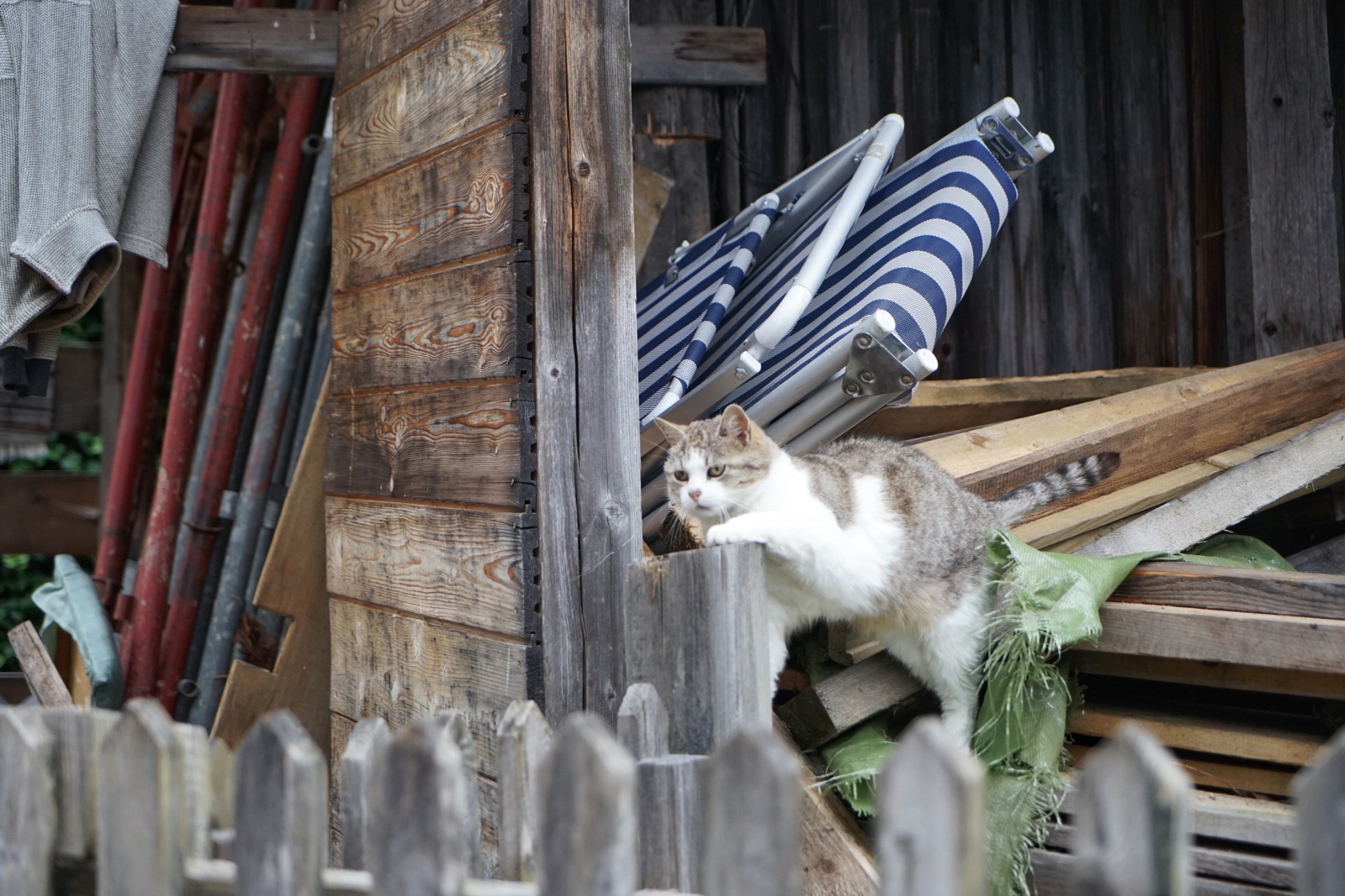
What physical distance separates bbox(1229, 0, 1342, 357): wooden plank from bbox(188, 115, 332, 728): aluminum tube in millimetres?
3185

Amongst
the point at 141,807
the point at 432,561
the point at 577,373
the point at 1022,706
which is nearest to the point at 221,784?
the point at 141,807

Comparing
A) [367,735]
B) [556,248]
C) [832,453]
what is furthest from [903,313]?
[367,735]

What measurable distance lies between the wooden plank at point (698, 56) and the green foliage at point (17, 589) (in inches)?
171

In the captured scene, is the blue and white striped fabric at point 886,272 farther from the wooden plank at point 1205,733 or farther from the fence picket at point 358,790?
the fence picket at point 358,790

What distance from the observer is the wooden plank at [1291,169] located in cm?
384

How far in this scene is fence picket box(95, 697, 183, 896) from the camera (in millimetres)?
1312

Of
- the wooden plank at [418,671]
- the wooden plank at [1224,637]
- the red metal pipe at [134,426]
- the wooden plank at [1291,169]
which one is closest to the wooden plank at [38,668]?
the red metal pipe at [134,426]

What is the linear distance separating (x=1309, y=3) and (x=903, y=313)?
239cm

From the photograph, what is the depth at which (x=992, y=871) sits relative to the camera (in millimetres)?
2217

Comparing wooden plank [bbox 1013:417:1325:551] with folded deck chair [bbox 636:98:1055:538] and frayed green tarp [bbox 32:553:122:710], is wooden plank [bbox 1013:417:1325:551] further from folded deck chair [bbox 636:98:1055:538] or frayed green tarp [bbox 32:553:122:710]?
frayed green tarp [bbox 32:553:122:710]

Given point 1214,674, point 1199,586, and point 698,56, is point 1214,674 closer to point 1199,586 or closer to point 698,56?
point 1199,586

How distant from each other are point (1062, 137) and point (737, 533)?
269 centimetres

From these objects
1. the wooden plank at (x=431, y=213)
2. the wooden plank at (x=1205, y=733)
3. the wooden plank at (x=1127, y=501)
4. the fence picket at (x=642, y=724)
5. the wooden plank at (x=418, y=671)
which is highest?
the wooden plank at (x=431, y=213)

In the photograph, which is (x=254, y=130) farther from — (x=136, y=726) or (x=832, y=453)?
(x=136, y=726)
